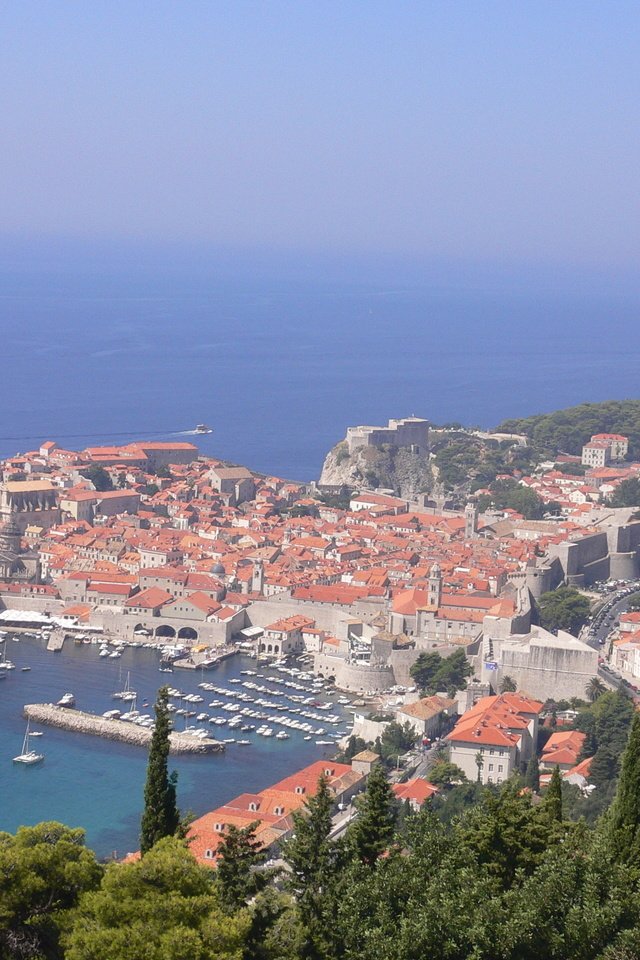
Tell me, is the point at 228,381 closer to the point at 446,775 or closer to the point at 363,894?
the point at 446,775

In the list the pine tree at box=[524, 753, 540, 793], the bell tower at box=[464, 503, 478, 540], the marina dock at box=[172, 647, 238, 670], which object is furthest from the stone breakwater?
the bell tower at box=[464, 503, 478, 540]

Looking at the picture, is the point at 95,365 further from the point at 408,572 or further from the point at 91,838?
the point at 91,838

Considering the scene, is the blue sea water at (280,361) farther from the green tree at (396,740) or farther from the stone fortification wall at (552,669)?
the green tree at (396,740)

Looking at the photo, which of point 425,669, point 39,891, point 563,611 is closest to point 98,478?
point 563,611

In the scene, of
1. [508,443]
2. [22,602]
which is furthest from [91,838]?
[508,443]

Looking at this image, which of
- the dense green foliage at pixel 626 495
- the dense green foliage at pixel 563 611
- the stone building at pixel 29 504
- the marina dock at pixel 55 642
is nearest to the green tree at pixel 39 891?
the dense green foliage at pixel 563 611

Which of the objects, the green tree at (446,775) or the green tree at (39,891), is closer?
the green tree at (39,891)
